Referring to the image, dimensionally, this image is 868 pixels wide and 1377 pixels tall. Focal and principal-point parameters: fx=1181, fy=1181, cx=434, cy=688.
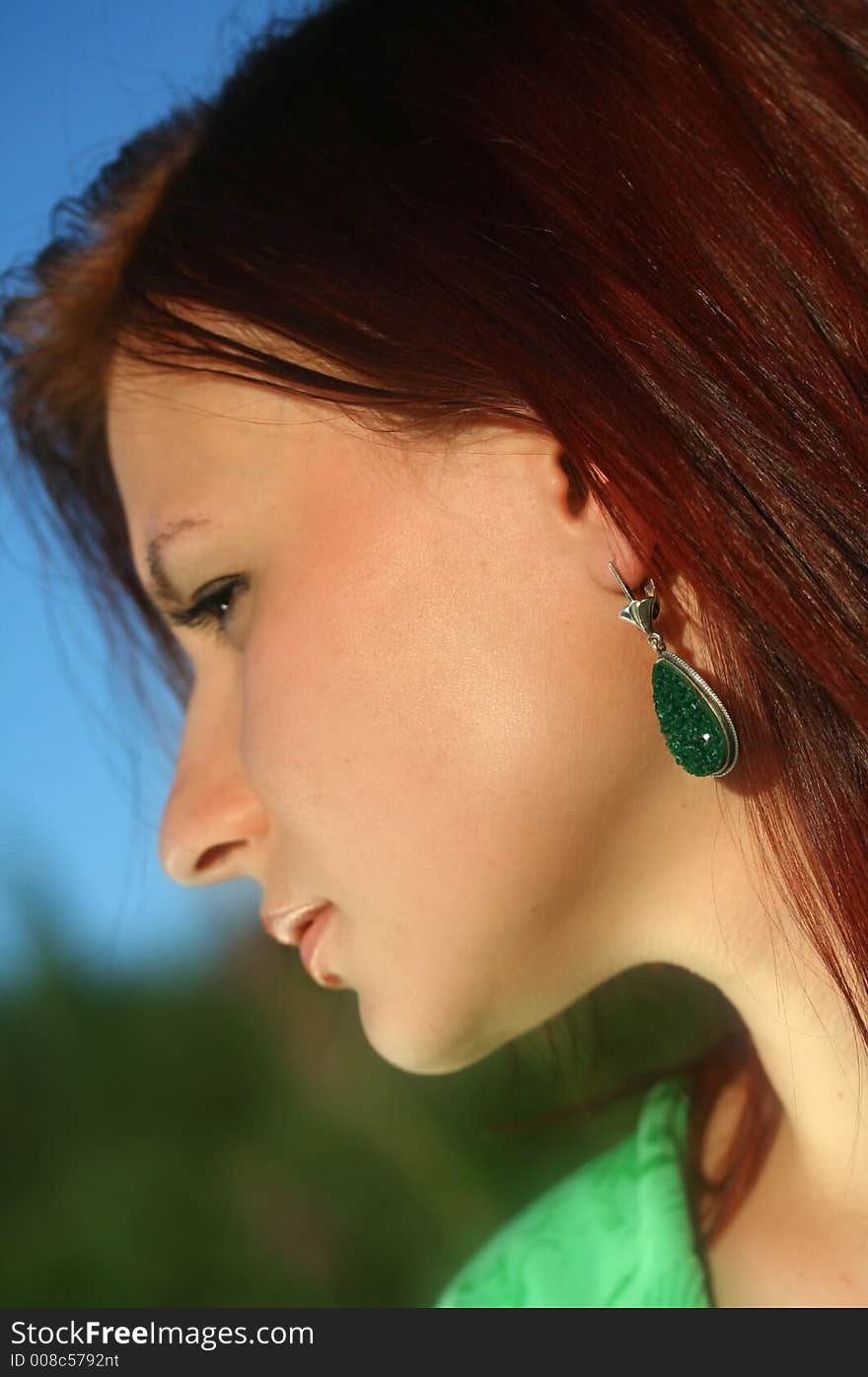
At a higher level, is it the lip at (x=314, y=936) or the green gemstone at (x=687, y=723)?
the green gemstone at (x=687, y=723)

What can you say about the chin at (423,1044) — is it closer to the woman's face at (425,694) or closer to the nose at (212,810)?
the woman's face at (425,694)

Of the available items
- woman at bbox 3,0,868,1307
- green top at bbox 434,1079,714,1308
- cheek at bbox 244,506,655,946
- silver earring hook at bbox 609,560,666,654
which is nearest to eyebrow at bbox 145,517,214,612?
woman at bbox 3,0,868,1307

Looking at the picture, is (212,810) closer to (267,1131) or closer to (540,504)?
(540,504)

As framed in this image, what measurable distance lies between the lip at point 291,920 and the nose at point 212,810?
56mm

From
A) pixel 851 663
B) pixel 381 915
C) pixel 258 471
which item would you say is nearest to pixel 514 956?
pixel 381 915

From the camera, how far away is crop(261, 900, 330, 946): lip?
1222 millimetres

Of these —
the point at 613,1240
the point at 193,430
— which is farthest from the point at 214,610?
the point at 613,1240

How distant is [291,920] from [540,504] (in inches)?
20.8

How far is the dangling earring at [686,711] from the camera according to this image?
3.11 ft

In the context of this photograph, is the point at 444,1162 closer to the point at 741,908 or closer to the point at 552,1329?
the point at 552,1329

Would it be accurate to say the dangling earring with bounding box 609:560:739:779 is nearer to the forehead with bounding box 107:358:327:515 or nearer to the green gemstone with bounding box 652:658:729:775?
the green gemstone with bounding box 652:658:729:775

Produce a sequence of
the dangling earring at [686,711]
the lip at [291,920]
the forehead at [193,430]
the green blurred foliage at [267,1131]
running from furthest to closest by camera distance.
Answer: the green blurred foliage at [267,1131] < the lip at [291,920] < the forehead at [193,430] < the dangling earring at [686,711]

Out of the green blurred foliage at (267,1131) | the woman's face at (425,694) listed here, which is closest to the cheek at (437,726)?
the woman's face at (425,694)

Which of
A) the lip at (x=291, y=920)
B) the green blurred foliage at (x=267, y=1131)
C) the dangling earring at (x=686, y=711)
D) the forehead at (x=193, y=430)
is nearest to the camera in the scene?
the dangling earring at (x=686, y=711)
